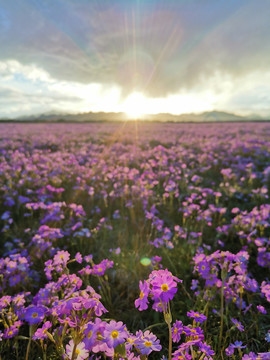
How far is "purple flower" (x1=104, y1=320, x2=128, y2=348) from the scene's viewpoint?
36.0 inches

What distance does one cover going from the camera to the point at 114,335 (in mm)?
942

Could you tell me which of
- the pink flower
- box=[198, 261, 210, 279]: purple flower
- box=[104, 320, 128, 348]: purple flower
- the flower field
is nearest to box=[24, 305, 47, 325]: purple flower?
the flower field

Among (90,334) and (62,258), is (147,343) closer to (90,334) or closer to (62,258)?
(90,334)

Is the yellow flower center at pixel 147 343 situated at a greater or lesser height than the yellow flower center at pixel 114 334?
lesser

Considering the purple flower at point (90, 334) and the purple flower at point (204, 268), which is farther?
the purple flower at point (204, 268)

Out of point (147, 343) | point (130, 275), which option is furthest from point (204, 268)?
point (147, 343)

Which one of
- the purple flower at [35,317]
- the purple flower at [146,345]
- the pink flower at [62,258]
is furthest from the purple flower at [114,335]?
the pink flower at [62,258]

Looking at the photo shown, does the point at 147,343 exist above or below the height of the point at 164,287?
below

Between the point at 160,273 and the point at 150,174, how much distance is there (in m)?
4.29

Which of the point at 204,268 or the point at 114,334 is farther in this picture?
the point at 204,268

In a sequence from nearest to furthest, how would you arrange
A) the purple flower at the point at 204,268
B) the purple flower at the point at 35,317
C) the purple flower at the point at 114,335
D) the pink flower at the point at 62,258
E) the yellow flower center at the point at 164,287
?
1. the purple flower at the point at 114,335
2. the yellow flower center at the point at 164,287
3. the purple flower at the point at 35,317
4. the pink flower at the point at 62,258
5. the purple flower at the point at 204,268

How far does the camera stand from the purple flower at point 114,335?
3.00ft

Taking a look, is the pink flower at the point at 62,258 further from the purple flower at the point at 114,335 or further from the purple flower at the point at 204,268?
the purple flower at the point at 204,268

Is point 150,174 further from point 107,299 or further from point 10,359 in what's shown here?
point 10,359
